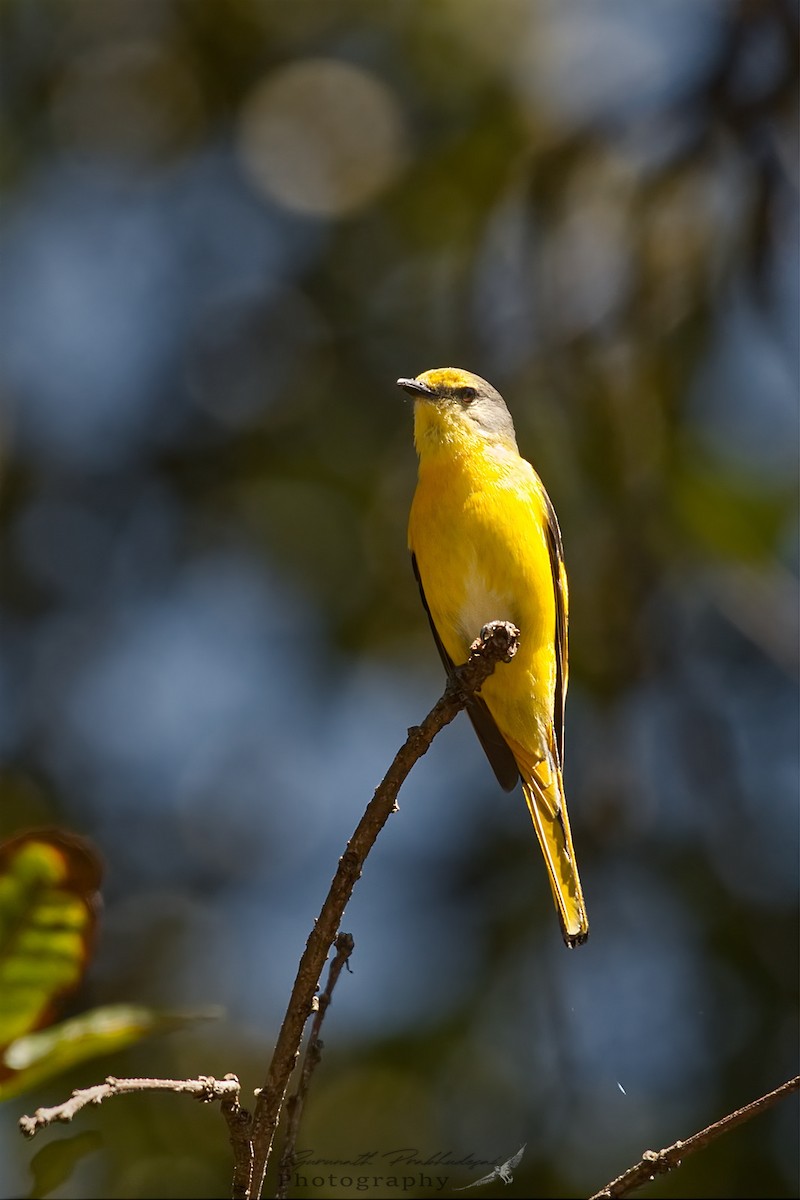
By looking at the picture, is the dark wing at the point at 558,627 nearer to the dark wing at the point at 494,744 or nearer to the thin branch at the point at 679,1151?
the dark wing at the point at 494,744

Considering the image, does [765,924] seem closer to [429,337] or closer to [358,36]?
[429,337]

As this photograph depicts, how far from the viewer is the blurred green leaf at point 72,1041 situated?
2.09m

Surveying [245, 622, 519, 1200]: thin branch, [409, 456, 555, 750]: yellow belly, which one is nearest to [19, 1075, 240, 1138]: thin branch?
[245, 622, 519, 1200]: thin branch

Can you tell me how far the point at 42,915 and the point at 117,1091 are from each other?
0.40 meters

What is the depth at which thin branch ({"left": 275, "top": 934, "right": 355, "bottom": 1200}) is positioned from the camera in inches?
87.4

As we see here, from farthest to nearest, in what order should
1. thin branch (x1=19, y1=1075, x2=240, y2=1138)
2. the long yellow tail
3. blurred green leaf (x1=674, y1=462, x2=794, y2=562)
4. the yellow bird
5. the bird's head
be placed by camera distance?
the bird's head → blurred green leaf (x1=674, y1=462, x2=794, y2=562) → the yellow bird → the long yellow tail → thin branch (x1=19, y1=1075, x2=240, y2=1138)

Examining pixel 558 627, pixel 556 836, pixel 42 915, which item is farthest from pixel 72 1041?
pixel 558 627

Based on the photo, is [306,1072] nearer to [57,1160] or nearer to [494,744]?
[57,1160]

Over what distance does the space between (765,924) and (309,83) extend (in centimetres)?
412

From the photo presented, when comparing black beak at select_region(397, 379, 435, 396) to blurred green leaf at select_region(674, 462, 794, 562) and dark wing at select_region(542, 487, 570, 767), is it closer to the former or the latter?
dark wing at select_region(542, 487, 570, 767)

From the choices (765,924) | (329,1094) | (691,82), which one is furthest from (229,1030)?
(691,82)

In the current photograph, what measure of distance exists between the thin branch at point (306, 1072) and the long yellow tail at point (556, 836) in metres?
0.84

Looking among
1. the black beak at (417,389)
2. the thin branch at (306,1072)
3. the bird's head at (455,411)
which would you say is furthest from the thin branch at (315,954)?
the black beak at (417,389)

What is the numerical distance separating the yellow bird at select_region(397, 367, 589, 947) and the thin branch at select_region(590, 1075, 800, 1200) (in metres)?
1.95
